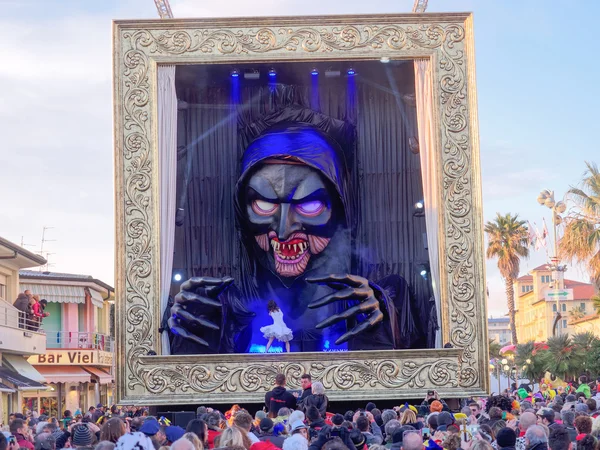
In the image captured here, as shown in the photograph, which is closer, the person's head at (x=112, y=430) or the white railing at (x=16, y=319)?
the person's head at (x=112, y=430)

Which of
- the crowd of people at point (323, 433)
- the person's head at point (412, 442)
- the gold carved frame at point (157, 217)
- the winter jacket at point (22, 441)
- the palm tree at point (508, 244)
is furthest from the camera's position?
the palm tree at point (508, 244)

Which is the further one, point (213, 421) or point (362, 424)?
point (213, 421)

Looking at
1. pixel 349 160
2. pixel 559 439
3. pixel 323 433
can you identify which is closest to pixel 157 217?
pixel 349 160

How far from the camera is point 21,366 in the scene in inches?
1197

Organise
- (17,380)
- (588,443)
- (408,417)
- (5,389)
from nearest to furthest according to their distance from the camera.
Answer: (588,443), (408,417), (5,389), (17,380)

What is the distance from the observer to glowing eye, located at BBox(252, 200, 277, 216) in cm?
1825

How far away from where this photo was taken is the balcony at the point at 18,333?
1096 inches

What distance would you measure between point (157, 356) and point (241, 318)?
2043 mm

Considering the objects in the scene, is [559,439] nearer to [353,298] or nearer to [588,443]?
[588,443]

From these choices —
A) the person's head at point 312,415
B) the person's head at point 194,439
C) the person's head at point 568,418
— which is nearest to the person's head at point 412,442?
the person's head at point 194,439

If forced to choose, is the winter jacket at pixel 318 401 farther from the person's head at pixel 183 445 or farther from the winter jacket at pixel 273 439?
the person's head at pixel 183 445

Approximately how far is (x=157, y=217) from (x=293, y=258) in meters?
2.64

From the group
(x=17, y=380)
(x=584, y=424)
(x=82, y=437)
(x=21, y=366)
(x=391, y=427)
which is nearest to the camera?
(x=584, y=424)

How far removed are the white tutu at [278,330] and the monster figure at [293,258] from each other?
551mm
